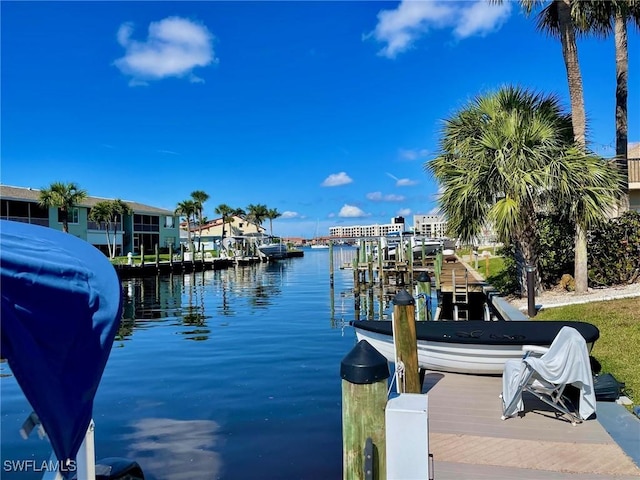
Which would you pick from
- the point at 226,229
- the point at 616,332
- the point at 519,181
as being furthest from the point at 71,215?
the point at 616,332

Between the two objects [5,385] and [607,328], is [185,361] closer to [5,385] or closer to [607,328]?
[5,385]

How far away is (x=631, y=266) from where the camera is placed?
1509 cm

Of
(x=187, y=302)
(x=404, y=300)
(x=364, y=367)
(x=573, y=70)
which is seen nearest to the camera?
(x=364, y=367)

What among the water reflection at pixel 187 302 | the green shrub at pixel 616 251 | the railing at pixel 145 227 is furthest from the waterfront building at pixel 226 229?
the green shrub at pixel 616 251

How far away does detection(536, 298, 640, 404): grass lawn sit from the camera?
23.1ft

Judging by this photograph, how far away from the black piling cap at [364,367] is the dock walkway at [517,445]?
167 centimetres

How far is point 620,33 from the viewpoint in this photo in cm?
1561

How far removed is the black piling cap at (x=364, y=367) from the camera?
11.4 ft

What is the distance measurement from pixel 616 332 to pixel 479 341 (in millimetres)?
3790

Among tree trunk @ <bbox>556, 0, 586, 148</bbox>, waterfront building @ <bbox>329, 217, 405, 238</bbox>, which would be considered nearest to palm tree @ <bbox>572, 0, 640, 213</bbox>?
tree trunk @ <bbox>556, 0, 586, 148</bbox>

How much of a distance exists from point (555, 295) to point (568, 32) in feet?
26.4

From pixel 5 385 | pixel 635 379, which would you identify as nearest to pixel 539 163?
pixel 635 379

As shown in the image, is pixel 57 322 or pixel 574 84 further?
pixel 574 84

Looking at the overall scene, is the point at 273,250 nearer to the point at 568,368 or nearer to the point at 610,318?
the point at 610,318
